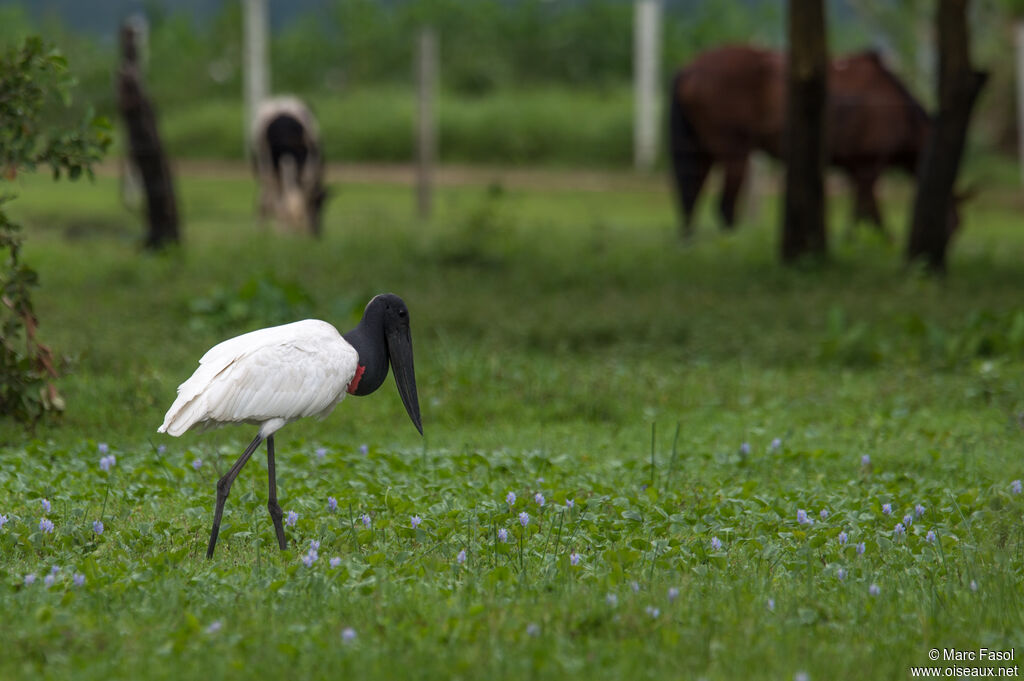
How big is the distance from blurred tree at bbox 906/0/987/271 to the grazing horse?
8.19 metres

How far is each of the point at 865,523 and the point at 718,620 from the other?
4.93 ft

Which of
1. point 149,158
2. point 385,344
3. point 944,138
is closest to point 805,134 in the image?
point 944,138

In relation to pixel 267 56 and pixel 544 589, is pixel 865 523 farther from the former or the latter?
pixel 267 56

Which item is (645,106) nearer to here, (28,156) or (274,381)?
(28,156)

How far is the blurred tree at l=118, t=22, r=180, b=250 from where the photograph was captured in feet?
45.8

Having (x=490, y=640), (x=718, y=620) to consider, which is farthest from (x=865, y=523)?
(x=490, y=640)

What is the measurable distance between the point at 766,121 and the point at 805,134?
11.5ft

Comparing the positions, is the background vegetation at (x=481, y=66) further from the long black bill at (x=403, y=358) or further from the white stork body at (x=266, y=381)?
the white stork body at (x=266, y=381)

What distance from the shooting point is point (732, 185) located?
17.1 m

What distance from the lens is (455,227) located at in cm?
1405

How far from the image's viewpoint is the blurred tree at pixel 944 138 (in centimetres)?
1227

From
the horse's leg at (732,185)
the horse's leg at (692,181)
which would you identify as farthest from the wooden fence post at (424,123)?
the horse's leg at (732,185)

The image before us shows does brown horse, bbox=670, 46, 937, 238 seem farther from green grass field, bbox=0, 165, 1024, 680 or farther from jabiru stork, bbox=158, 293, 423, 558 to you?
jabiru stork, bbox=158, 293, 423, 558

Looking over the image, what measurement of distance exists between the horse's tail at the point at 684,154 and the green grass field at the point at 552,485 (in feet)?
13.5
